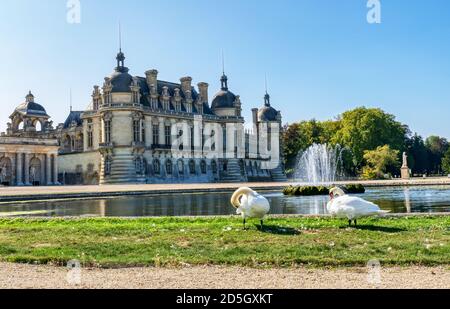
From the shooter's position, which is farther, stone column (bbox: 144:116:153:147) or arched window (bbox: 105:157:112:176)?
stone column (bbox: 144:116:153:147)

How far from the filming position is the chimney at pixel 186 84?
247 ft

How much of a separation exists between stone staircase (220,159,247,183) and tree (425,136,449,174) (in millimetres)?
56088

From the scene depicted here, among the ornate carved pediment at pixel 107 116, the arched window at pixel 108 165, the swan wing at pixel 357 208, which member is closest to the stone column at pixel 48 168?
the arched window at pixel 108 165

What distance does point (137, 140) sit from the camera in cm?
6247

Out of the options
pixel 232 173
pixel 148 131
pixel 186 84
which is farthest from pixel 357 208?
pixel 186 84

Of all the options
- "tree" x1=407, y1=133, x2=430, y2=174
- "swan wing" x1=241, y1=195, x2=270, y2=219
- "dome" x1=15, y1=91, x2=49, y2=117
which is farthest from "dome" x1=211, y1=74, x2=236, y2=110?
"swan wing" x1=241, y1=195, x2=270, y2=219

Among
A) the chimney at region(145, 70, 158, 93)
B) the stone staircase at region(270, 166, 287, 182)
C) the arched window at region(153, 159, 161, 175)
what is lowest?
the stone staircase at region(270, 166, 287, 182)

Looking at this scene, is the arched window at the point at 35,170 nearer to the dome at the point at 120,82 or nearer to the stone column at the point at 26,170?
A: the stone column at the point at 26,170

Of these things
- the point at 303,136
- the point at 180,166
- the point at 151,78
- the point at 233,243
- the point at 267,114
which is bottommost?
the point at 233,243

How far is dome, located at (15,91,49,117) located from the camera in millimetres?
75650

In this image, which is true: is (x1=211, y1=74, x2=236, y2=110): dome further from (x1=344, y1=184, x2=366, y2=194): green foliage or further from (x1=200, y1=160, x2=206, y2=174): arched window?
(x1=344, y1=184, x2=366, y2=194): green foliage

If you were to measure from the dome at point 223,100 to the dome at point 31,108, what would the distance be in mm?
24753

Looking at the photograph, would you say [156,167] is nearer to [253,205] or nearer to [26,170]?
[26,170]

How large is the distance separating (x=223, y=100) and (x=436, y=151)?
66.4 m
